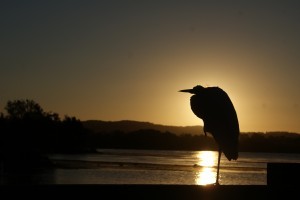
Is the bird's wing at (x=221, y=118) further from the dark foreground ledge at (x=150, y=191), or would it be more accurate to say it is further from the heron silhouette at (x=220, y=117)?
the dark foreground ledge at (x=150, y=191)

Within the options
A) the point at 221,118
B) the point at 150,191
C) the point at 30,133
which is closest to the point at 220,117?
the point at 221,118

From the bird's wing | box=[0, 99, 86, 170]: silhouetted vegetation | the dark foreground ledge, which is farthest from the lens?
box=[0, 99, 86, 170]: silhouetted vegetation

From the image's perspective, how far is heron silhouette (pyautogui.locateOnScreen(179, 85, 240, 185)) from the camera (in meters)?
7.23

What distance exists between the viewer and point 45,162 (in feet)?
322

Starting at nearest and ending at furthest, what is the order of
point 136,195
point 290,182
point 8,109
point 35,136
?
point 136,195, point 290,182, point 8,109, point 35,136

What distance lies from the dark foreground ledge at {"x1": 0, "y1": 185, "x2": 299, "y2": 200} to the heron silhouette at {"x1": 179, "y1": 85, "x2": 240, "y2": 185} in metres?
2.07

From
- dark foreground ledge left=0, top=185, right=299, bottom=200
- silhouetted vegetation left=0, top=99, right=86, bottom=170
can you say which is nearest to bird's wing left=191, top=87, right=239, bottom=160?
dark foreground ledge left=0, top=185, right=299, bottom=200

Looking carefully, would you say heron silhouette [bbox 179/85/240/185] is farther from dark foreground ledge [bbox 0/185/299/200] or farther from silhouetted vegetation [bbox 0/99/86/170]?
silhouetted vegetation [bbox 0/99/86/170]

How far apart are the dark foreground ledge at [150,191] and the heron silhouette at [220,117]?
207 cm

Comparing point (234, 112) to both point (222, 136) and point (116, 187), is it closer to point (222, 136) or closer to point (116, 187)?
point (222, 136)

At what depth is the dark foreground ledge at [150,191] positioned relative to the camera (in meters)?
3.86

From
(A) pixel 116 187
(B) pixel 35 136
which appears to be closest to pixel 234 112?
(A) pixel 116 187

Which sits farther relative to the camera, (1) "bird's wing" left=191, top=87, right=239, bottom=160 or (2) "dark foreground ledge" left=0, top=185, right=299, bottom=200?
(1) "bird's wing" left=191, top=87, right=239, bottom=160

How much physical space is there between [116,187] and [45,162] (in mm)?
96160
